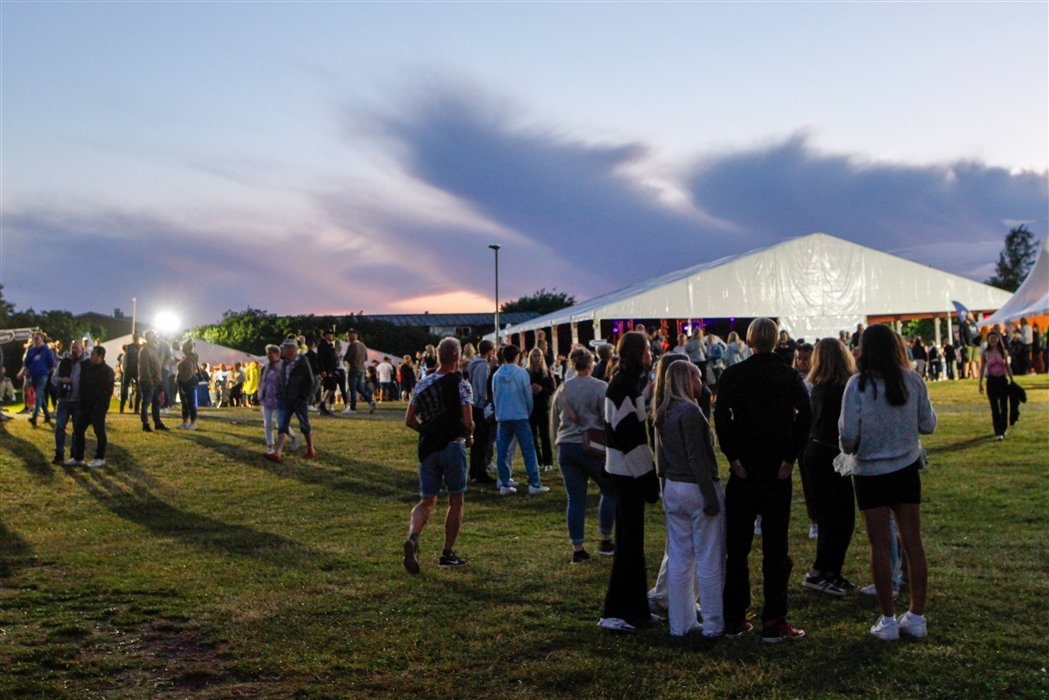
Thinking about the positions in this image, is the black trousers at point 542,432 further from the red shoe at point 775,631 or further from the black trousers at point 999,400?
the red shoe at point 775,631

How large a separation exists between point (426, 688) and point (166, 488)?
994 cm

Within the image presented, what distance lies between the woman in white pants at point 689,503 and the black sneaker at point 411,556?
257 cm

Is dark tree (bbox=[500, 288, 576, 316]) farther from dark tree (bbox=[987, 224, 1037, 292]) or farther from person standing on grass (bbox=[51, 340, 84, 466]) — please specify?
person standing on grass (bbox=[51, 340, 84, 466])

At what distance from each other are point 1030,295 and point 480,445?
2742cm

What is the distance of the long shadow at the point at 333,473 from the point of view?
43.3ft

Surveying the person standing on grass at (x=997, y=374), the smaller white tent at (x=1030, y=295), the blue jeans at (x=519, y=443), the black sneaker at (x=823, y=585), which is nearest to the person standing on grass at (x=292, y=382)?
the blue jeans at (x=519, y=443)

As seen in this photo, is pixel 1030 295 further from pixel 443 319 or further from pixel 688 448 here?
pixel 443 319

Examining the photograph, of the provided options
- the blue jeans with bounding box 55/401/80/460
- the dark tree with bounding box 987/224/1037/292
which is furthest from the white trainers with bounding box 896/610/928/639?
the dark tree with bounding box 987/224/1037/292

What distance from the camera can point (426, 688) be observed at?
4898 millimetres

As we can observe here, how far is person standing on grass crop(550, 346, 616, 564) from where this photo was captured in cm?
777

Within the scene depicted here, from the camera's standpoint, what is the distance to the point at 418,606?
262 inches

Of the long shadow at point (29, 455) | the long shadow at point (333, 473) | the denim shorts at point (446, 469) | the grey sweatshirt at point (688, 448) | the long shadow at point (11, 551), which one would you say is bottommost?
the long shadow at point (11, 551)

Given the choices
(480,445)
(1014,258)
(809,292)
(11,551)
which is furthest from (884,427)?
(1014,258)

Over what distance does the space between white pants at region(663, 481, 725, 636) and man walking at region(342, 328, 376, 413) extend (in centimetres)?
1560
